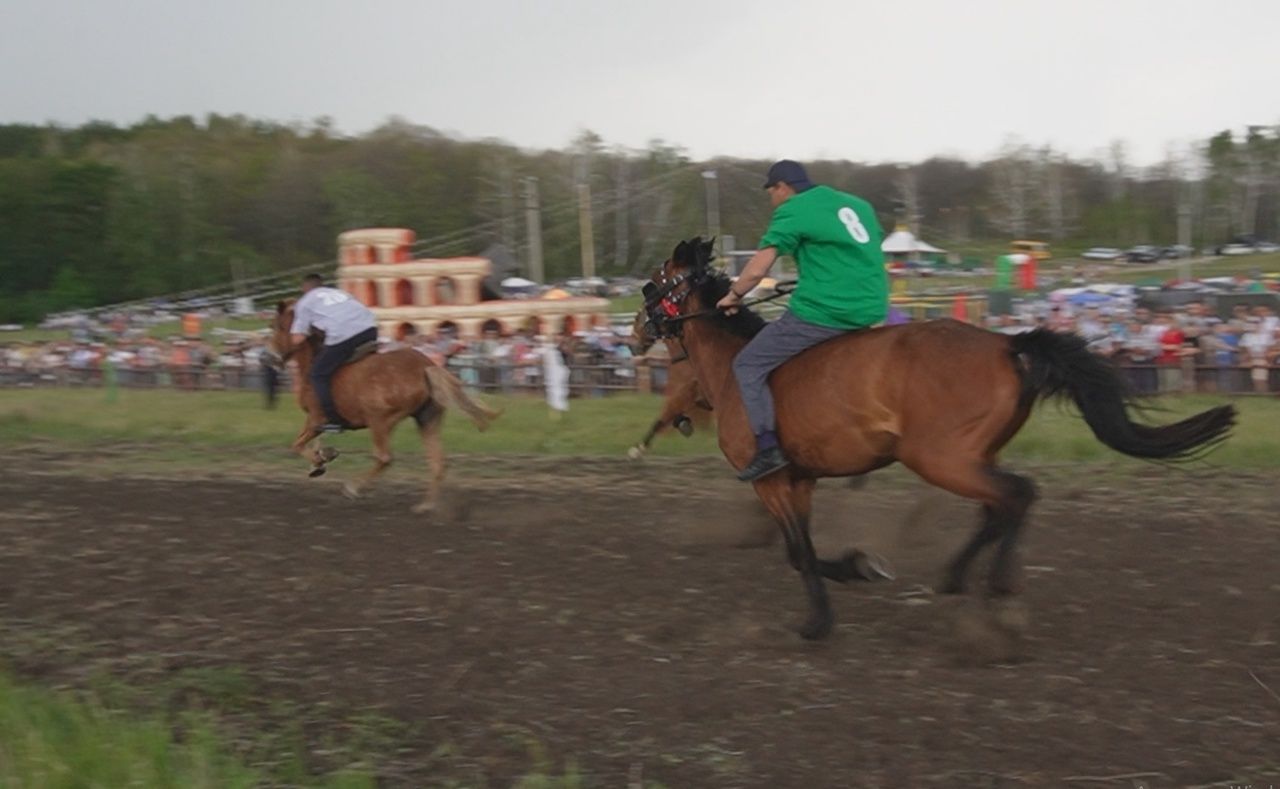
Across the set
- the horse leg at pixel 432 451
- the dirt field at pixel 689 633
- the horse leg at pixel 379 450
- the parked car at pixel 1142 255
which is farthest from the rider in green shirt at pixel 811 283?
the parked car at pixel 1142 255

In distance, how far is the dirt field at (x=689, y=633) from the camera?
508 cm

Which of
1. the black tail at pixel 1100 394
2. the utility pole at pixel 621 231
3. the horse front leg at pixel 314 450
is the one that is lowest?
the horse front leg at pixel 314 450

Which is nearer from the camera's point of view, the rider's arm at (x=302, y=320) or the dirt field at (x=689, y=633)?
the dirt field at (x=689, y=633)

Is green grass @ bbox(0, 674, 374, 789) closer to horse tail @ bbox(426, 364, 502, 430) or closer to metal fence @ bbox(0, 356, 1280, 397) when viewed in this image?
metal fence @ bbox(0, 356, 1280, 397)

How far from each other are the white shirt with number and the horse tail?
0.89m

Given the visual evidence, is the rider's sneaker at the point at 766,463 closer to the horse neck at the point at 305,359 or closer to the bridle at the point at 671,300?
the bridle at the point at 671,300

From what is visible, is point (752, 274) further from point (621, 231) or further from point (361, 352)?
point (621, 231)

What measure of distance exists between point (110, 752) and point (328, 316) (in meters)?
7.54

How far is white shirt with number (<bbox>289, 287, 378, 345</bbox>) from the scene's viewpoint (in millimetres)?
11930

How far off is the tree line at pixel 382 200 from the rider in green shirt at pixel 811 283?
176ft

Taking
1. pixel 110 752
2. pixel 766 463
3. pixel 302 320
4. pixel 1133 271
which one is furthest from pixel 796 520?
pixel 1133 271

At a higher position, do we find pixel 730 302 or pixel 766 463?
pixel 730 302

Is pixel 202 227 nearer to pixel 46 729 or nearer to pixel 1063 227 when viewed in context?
pixel 1063 227

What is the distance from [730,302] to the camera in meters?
7.48
